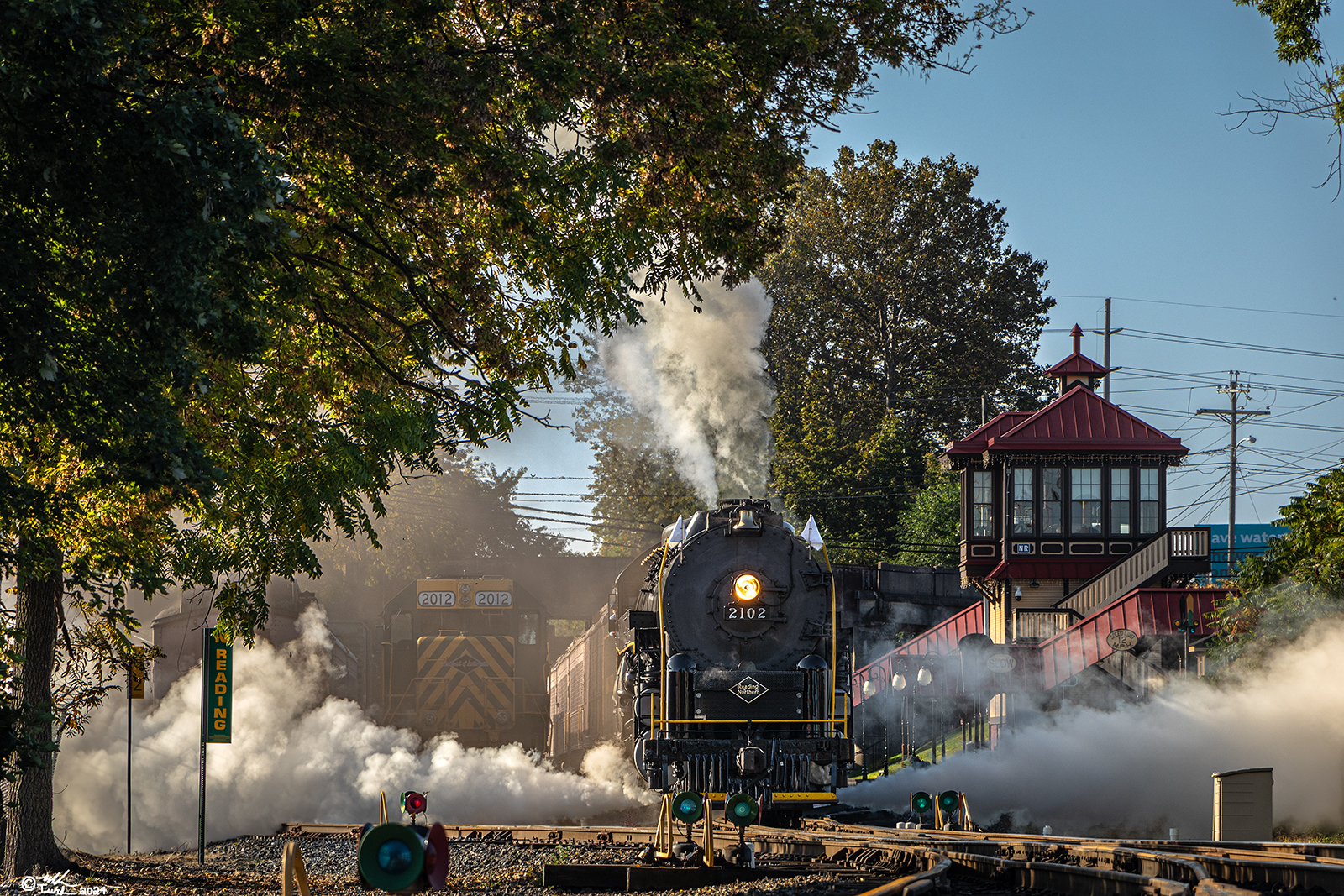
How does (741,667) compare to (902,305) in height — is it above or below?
below

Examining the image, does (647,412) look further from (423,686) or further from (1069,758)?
(1069,758)

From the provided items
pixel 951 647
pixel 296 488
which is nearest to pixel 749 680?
pixel 296 488

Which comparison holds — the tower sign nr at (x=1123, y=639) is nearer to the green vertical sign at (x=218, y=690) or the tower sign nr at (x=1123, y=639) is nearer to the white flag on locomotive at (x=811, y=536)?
the white flag on locomotive at (x=811, y=536)

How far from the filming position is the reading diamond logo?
16.4 metres

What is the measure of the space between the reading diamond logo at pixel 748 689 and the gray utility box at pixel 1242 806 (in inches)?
213

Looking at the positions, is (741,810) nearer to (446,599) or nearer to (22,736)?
(22,736)

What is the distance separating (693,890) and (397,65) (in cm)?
676

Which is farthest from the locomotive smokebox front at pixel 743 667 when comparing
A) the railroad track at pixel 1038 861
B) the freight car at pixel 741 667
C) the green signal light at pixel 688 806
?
the green signal light at pixel 688 806

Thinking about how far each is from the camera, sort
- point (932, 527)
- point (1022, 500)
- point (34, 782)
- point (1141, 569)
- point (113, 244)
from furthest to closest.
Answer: point (932, 527) < point (1022, 500) < point (1141, 569) < point (34, 782) < point (113, 244)

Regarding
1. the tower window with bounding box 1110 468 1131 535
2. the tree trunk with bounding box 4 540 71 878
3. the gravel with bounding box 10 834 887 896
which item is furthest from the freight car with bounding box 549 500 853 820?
the tower window with bounding box 1110 468 1131 535

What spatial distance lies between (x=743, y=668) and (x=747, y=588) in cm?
103

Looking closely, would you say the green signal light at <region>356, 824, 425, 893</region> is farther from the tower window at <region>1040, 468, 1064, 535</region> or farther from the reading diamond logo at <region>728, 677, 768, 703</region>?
the tower window at <region>1040, 468, 1064, 535</region>

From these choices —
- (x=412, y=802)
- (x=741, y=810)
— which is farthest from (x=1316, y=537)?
(x=412, y=802)

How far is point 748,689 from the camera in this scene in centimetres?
1642
